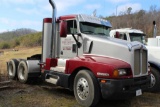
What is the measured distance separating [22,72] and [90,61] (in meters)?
4.38

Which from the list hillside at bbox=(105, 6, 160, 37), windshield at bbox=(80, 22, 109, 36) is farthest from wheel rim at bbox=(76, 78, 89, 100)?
hillside at bbox=(105, 6, 160, 37)

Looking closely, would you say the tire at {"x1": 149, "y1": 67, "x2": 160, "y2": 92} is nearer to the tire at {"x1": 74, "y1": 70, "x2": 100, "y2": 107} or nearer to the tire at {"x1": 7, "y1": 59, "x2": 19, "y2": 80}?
the tire at {"x1": 74, "y1": 70, "x2": 100, "y2": 107}

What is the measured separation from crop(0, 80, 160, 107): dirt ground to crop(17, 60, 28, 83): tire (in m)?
0.80

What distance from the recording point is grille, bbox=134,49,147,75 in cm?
698

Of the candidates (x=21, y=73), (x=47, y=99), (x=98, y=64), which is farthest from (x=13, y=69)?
(x=98, y=64)

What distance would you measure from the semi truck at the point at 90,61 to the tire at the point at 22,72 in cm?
86

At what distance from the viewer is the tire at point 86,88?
6.77 meters

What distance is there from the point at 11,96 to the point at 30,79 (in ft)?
7.38

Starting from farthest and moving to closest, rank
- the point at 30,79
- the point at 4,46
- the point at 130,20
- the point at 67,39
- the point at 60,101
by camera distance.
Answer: the point at 4,46 < the point at 130,20 < the point at 30,79 < the point at 67,39 < the point at 60,101

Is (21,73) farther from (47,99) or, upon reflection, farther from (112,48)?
(112,48)

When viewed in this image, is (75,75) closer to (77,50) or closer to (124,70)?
(77,50)

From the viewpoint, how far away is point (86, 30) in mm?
8117

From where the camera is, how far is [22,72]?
10477mm

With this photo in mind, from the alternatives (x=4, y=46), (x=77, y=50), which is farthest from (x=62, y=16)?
(x=4, y=46)
